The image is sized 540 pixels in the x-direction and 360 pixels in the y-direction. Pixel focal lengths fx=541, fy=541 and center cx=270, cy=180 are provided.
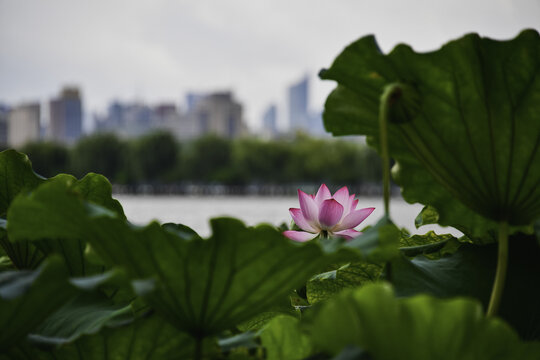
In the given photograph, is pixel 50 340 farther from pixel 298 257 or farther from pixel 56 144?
pixel 56 144

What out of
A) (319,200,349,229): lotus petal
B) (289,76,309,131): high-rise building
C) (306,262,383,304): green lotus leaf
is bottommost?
(306,262,383,304): green lotus leaf

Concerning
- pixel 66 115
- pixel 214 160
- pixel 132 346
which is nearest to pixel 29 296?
pixel 132 346

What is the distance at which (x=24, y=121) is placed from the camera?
183 feet

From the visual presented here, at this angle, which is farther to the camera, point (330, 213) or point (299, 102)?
point (299, 102)

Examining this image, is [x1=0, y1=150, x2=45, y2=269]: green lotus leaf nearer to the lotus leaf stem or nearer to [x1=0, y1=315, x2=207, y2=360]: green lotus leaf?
[x1=0, y1=315, x2=207, y2=360]: green lotus leaf

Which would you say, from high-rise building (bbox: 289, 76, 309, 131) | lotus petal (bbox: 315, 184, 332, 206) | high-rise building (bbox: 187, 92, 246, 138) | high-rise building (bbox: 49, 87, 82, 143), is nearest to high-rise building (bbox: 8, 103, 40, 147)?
high-rise building (bbox: 49, 87, 82, 143)

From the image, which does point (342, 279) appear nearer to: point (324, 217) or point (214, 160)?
point (324, 217)

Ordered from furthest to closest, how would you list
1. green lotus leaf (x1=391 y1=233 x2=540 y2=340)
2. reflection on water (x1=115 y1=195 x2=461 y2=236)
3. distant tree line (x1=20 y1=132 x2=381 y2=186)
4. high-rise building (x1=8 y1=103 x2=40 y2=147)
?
high-rise building (x1=8 y1=103 x2=40 y2=147), distant tree line (x1=20 y1=132 x2=381 y2=186), reflection on water (x1=115 y1=195 x2=461 y2=236), green lotus leaf (x1=391 y1=233 x2=540 y2=340)

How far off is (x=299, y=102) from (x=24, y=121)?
191 ft

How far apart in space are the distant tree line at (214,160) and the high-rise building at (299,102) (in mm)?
73397

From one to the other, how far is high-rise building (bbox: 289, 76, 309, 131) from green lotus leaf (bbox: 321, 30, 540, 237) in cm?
10194

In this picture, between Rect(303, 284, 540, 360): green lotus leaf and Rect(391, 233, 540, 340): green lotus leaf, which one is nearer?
Rect(303, 284, 540, 360): green lotus leaf

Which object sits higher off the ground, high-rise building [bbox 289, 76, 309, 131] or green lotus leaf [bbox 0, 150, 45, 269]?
high-rise building [bbox 289, 76, 309, 131]

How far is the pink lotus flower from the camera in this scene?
0.51m
